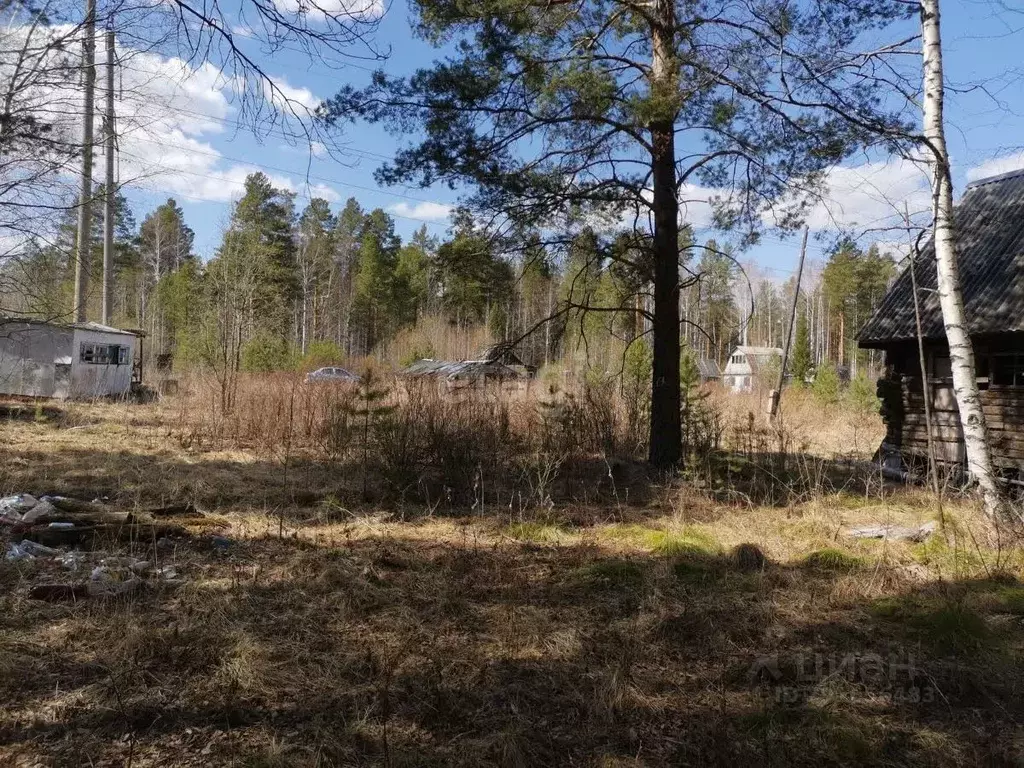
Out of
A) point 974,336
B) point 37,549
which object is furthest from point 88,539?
point 974,336

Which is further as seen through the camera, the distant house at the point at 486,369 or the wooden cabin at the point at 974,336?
the wooden cabin at the point at 974,336

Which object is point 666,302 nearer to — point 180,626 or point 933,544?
point 933,544

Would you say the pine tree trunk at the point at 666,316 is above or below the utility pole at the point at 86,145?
below

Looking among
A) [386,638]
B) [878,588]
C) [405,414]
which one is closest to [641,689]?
[386,638]

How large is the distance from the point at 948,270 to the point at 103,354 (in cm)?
2231

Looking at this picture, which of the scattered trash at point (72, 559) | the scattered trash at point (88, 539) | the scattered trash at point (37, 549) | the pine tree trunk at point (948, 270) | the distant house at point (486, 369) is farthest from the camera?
the distant house at point (486, 369)

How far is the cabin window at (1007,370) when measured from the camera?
9383 millimetres

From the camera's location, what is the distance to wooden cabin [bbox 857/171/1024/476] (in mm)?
9023

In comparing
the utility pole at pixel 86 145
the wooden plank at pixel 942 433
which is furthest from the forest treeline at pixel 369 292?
the wooden plank at pixel 942 433

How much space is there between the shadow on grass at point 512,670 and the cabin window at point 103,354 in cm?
1821

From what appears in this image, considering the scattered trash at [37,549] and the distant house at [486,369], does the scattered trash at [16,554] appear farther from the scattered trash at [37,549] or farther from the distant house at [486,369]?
A: the distant house at [486,369]

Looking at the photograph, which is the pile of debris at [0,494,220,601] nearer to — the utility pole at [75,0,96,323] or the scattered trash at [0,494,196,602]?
the scattered trash at [0,494,196,602]

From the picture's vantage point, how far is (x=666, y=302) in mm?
8625

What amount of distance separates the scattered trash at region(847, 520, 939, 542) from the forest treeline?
2.88m
